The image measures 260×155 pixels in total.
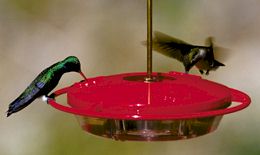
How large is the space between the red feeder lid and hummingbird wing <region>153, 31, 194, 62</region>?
0.43 m

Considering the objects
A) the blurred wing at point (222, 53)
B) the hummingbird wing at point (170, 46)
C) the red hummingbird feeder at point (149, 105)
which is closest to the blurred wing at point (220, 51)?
the blurred wing at point (222, 53)

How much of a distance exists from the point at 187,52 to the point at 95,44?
39cm

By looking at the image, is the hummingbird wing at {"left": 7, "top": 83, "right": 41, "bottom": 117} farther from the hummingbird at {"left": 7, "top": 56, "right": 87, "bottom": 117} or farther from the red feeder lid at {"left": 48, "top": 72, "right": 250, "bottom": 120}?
the red feeder lid at {"left": 48, "top": 72, "right": 250, "bottom": 120}

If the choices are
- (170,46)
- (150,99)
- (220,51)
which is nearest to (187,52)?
(170,46)

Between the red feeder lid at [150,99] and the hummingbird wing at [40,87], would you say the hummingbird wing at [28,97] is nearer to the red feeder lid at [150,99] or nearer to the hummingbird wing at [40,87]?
the hummingbird wing at [40,87]

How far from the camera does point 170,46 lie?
57.9 inches

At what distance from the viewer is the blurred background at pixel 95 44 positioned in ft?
5.51

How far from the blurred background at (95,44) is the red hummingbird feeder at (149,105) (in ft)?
2.21

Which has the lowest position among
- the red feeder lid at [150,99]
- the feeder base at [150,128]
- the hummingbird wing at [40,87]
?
the feeder base at [150,128]

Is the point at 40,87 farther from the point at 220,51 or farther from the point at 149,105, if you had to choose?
the point at 220,51

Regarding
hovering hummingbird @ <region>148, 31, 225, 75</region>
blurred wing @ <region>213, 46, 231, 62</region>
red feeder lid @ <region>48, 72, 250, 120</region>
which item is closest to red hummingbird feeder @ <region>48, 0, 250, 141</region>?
red feeder lid @ <region>48, 72, 250, 120</region>

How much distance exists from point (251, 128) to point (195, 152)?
0.67 feet

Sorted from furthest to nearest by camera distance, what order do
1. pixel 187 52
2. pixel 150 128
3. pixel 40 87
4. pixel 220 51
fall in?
pixel 220 51 → pixel 187 52 → pixel 40 87 → pixel 150 128

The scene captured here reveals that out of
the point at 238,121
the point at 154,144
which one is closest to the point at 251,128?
the point at 238,121
